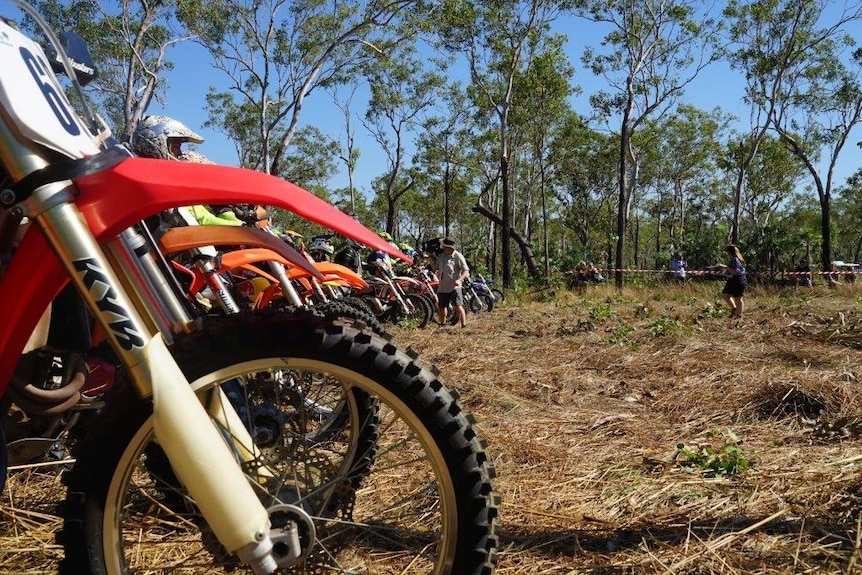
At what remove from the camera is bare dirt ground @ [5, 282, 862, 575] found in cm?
199

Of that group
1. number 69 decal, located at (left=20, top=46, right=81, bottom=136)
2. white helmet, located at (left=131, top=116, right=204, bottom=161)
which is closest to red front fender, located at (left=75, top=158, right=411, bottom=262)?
number 69 decal, located at (left=20, top=46, right=81, bottom=136)

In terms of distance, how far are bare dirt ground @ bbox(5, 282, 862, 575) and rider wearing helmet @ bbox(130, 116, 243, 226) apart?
144 centimetres

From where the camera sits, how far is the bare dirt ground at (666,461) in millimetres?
1987

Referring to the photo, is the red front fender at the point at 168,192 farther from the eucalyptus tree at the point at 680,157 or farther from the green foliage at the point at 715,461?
the eucalyptus tree at the point at 680,157

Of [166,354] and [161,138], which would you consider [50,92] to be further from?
[161,138]

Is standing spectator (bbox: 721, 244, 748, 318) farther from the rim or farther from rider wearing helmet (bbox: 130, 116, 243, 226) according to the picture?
rider wearing helmet (bbox: 130, 116, 243, 226)

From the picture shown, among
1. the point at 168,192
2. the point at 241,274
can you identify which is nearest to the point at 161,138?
the point at 241,274

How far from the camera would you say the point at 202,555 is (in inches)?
64.1

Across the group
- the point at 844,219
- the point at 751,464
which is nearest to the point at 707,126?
the point at 844,219

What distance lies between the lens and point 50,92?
130 cm

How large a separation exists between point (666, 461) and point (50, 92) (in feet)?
8.97

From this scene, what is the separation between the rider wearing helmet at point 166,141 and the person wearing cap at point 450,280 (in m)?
7.41

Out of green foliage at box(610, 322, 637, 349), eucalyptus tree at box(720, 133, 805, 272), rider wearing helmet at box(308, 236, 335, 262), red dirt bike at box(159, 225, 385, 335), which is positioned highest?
eucalyptus tree at box(720, 133, 805, 272)

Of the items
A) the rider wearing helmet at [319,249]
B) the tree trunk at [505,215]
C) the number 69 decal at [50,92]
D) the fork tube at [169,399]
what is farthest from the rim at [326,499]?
the tree trunk at [505,215]
